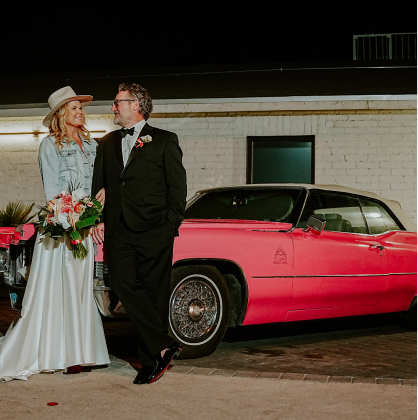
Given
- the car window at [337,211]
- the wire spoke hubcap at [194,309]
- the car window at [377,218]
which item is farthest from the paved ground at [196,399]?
the car window at [377,218]

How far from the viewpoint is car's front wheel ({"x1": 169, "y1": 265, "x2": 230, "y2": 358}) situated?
5.62 meters

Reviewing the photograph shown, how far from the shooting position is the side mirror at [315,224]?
6.15m

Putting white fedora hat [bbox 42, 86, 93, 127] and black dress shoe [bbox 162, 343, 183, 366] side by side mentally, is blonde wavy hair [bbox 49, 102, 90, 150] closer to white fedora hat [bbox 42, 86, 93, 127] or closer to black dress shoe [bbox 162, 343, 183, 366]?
white fedora hat [bbox 42, 86, 93, 127]

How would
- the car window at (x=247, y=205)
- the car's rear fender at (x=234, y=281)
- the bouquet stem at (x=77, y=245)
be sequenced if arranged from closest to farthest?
the bouquet stem at (x=77, y=245) → the car's rear fender at (x=234, y=281) → the car window at (x=247, y=205)

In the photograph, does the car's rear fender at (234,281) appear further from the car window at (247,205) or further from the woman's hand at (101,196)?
the woman's hand at (101,196)

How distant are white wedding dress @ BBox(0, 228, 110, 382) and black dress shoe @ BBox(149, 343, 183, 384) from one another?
1.62 feet

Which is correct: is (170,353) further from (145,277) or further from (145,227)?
(145,227)

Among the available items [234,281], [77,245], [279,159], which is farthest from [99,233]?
[279,159]

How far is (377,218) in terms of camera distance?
7188 millimetres

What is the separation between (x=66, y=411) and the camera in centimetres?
397

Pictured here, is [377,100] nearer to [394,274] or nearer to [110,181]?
[394,274]

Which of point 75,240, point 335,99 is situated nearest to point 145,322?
point 75,240

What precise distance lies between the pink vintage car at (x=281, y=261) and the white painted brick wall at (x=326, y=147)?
374 centimetres

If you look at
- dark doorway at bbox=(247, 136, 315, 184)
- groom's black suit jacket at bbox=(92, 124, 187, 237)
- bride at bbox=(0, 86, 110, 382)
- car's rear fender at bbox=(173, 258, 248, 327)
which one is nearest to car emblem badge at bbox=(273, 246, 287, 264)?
car's rear fender at bbox=(173, 258, 248, 327)
